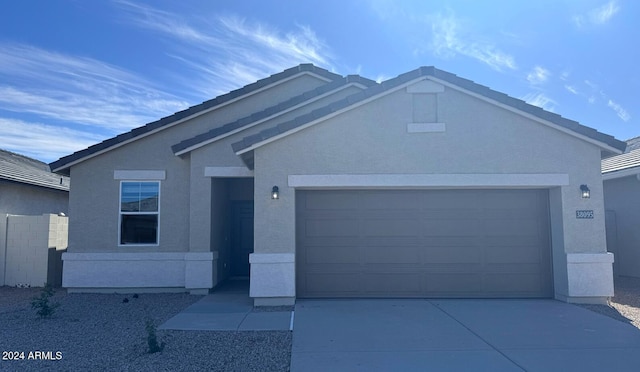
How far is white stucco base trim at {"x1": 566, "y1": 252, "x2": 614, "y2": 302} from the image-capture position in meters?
9.73

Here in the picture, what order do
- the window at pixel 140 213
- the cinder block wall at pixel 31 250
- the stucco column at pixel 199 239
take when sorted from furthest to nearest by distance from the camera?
1. the cinder block wall at pixel 31 250
2. the window at pixel 140 213
3. the stucco column at pixel 199 239

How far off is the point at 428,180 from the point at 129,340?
619 cm

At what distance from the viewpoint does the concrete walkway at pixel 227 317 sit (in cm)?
811

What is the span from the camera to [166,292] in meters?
12.2

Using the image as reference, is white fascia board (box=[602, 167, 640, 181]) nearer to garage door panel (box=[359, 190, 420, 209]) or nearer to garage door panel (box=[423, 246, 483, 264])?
garage door panel (box=[423, 246, 483, 264])

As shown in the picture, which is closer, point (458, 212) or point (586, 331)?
point (586, 331)

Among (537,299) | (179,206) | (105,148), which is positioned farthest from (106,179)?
(537,299)

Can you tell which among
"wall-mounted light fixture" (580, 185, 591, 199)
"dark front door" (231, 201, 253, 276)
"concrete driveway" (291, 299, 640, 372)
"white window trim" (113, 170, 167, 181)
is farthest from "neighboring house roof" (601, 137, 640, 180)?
"white window trim" (113, 170, 167, 181)

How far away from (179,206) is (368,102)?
221 inches

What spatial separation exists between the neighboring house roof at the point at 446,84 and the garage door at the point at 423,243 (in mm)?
1435

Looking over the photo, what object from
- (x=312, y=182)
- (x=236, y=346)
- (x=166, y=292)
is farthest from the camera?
(x=166, y=292)

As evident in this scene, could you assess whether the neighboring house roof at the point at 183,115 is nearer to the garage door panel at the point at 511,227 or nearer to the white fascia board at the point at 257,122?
the white fascia board at the point at 257,122

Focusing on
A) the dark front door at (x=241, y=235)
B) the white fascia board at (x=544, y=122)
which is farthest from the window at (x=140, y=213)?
the white fascia board at (x=544, y=122)

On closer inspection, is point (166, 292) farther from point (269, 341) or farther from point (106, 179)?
point (269, 341)
